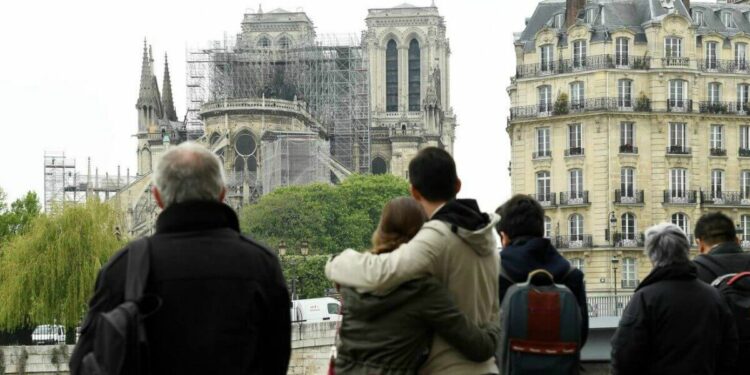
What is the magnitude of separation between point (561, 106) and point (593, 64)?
6.32 feet

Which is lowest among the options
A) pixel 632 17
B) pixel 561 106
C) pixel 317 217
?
pixel 317 217

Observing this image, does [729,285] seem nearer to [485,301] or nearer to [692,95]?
[485,301]

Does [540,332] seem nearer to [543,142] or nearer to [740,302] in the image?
[740,302]

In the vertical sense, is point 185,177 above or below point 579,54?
below

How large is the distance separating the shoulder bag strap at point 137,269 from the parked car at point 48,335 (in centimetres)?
4095

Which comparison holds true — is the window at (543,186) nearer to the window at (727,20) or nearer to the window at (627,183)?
the window at (627,183)

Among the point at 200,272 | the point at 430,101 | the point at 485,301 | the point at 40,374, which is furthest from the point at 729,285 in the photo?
the point at 430,101

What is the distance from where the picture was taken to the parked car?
48.2m

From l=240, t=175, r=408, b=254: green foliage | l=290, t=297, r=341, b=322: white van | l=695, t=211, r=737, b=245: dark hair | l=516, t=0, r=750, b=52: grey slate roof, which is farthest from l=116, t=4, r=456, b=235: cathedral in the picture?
l=695, t=211, r=737, b=245: dark hair

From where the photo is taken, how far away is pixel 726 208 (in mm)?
55562

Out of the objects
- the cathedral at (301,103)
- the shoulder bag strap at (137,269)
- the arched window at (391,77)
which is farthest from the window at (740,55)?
the arched window at (391,77)

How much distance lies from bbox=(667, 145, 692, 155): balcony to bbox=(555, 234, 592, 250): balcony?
14.1 ft

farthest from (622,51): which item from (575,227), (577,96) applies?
(575,227)

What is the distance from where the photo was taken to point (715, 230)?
10.7m
